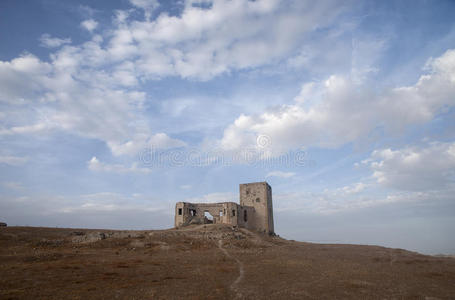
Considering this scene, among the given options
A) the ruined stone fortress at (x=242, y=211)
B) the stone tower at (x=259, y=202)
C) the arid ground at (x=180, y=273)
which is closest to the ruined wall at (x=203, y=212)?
the ruined stone fortress at (x=242, y=211)

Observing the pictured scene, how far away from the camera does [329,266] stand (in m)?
20.7

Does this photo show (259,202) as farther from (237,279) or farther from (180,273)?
(237,279)

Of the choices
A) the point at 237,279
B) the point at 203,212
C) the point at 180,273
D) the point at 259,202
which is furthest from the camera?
the point at 259,202

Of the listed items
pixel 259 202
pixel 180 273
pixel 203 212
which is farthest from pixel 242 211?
pixel 180 273

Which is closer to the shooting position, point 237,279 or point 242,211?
point 237,279

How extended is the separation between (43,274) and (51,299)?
191 inches

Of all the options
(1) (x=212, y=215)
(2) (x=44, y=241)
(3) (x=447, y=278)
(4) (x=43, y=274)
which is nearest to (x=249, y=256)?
(3) (x=447, y=278)

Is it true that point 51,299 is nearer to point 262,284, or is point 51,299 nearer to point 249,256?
point 262,284

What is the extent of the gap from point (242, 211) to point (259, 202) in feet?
13.4

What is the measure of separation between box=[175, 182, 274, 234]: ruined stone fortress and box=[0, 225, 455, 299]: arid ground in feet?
52.3

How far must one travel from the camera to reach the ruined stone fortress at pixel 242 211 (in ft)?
145

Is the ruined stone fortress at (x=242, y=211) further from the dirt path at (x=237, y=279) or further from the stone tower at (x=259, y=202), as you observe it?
the dirt path at (x=237, y=279)

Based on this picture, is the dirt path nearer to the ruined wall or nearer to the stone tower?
the ruined wall

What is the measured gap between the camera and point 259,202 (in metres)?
50.0
